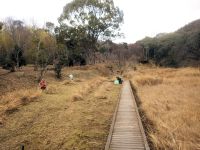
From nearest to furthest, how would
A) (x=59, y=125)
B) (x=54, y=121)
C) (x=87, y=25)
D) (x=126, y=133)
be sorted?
(x=126, y=133)
(x=59, y=125)
(x=54, y=121)
(x=87, y=25)

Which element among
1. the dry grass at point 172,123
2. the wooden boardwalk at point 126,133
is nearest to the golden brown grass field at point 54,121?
the wooden boardwalk at point 126,133

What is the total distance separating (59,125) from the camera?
988cm

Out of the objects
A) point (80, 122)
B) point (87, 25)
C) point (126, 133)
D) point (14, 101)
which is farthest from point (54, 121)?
point (87, 25)

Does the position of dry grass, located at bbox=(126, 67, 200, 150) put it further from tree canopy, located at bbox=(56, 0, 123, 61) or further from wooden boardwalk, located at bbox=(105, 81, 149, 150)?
tree canopy, located at bbox=(56, 0, 123, 61)

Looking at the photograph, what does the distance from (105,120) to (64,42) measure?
3077 cm

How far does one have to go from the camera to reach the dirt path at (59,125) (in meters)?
7.91

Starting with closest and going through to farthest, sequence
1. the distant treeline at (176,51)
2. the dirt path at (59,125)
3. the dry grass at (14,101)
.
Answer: the dirt path at (59,125), the dry grass at (14,101), the distant treeline at (176,51)

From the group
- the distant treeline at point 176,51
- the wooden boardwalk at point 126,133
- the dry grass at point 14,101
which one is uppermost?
the distant treeline at point 176,51

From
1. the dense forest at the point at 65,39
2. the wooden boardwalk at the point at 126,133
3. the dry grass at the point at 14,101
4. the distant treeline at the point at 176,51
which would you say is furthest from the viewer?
the distant treeline at the point at 176,51

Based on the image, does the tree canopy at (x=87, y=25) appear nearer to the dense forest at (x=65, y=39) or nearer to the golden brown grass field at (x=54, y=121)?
the dense forest at (x=65, y=39)

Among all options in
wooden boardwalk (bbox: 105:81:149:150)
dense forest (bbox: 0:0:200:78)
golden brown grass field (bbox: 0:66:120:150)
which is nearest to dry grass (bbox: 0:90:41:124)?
golden brown grass field (bbox: 0:66:120:150)

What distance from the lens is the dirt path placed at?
7.91 metres

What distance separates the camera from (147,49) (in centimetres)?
6819

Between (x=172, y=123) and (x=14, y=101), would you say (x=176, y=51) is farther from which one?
(x=172, y=123)
